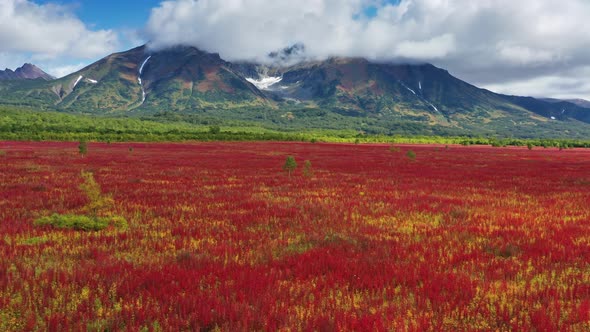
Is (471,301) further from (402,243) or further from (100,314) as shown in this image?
(100,314)

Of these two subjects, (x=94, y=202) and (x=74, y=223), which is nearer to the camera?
(x=74, y=223)

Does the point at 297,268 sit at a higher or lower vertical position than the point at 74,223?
higher

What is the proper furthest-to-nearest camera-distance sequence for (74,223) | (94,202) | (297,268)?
(94,202)
(74,223)
(297,268)

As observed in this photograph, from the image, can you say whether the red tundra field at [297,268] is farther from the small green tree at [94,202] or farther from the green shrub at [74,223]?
the small green tree at [94,202]

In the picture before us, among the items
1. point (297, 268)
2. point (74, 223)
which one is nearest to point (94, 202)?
point (74, 223)

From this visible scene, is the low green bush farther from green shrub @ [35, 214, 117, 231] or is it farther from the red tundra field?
the red tundra field

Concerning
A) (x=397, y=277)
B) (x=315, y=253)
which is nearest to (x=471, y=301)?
(x=397, y=277)

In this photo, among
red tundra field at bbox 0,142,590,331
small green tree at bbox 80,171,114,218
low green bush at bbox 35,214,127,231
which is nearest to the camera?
red tundra field at bbox 0,142,590,331

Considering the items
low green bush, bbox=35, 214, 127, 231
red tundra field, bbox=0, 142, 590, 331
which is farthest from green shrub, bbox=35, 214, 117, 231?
red tundra field, bbox=0, 142, 590, 331

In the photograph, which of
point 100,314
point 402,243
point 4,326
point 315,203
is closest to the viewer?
point 4,326

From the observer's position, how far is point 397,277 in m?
7.00

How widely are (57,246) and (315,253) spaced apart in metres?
5.44

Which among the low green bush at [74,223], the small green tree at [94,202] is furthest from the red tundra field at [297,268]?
the small green tree at [94,202]

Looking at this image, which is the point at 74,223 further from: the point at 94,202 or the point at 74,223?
the point at 94,202
